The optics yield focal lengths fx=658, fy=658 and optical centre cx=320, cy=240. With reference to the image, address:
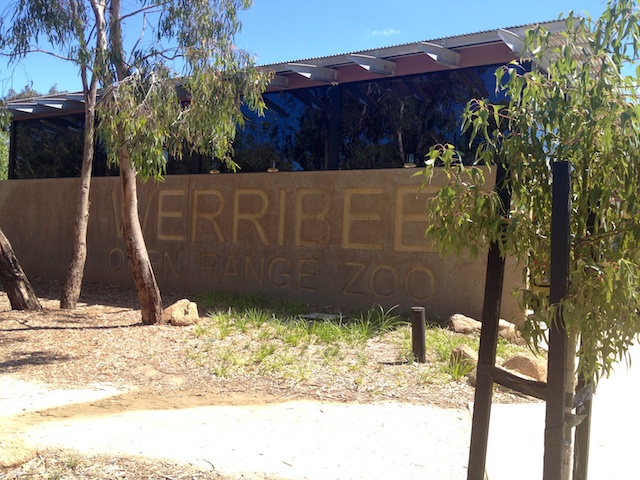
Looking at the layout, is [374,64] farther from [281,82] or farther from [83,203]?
[83,203]

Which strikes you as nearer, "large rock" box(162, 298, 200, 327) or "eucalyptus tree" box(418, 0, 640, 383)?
"eucalyptus tree" box(418, 0, 640, 383)

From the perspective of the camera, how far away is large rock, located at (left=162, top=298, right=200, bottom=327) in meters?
9.22

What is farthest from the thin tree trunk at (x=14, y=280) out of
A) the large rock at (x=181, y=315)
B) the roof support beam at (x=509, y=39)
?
the roof support beam at (x=509, y=39)

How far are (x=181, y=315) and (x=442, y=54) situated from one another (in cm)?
577

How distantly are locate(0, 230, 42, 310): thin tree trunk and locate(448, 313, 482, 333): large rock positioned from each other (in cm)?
625

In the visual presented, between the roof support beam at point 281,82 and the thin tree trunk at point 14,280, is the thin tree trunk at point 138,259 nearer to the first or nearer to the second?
the thin tree trunk at point 14,280

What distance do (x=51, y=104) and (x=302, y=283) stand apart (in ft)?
25.1

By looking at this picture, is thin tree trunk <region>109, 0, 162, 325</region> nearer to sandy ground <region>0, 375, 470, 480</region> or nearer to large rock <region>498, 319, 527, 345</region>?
sandy ground <region>0, 375, 470, 480</region>

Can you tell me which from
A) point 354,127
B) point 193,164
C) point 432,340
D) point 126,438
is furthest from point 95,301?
point 126,438

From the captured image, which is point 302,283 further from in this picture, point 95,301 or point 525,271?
point 525,271

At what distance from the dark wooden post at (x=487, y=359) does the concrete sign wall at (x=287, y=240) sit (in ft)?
22.3

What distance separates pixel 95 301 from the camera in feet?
39.4

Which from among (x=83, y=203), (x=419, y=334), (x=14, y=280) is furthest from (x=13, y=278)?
(x=419, y=334)

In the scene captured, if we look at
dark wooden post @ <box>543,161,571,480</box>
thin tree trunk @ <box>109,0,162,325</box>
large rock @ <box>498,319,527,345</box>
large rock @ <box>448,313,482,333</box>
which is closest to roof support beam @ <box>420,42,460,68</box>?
large rock @ <box>448,313,482,333</box>
